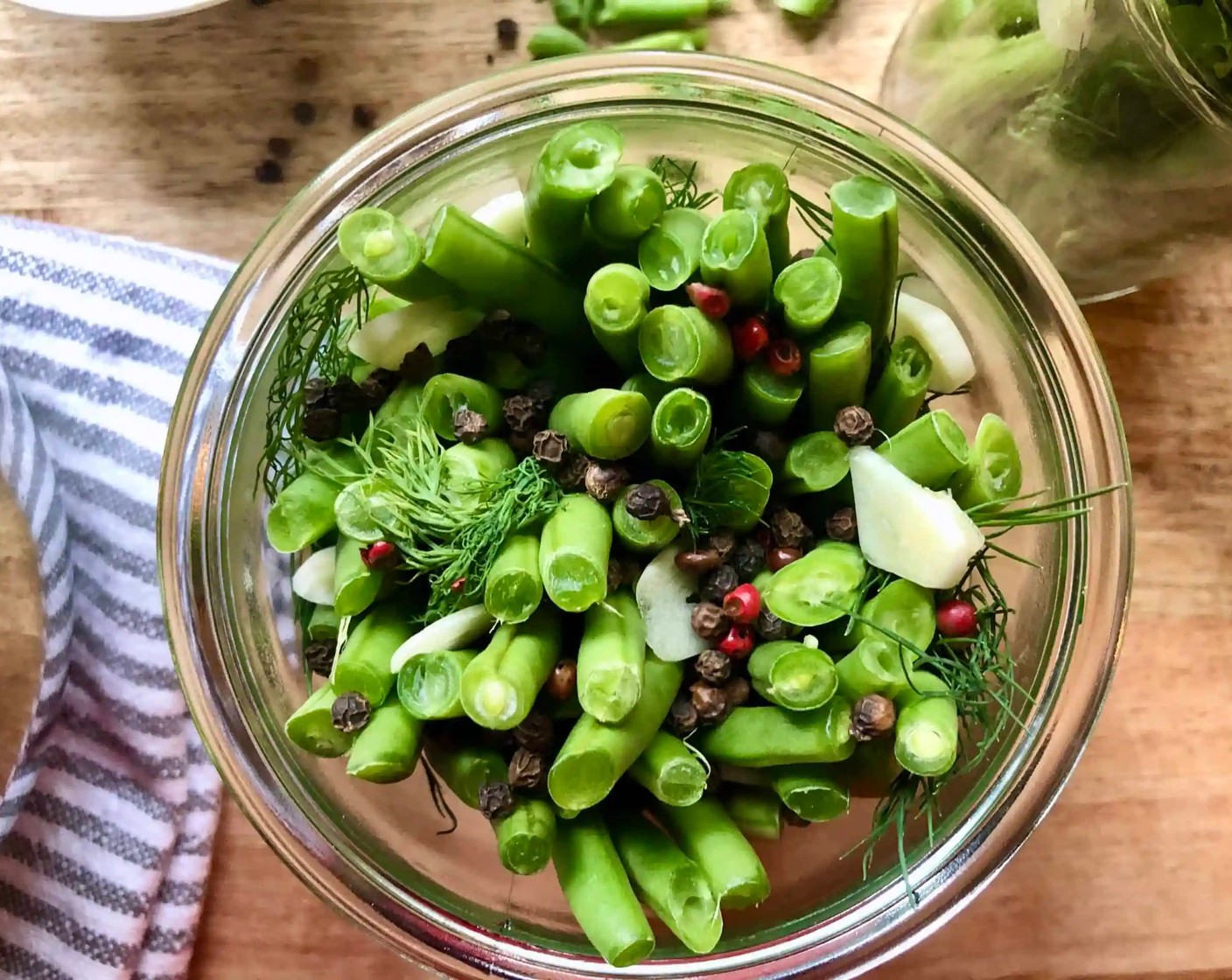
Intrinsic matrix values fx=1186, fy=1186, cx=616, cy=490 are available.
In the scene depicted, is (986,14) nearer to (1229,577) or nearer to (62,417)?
(1229,577)

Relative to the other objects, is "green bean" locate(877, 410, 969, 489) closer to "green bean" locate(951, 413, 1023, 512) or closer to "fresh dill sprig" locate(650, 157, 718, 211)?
"green bean" locate(951, 413, 1023, 512)

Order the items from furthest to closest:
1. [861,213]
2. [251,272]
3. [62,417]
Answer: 1. [62,417]
2. [251,272]
3. [861,213]

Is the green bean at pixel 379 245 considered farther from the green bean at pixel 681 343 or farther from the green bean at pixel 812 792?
the green bean at pixel 812 792

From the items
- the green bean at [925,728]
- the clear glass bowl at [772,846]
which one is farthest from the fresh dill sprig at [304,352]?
the green bean at [925,728]

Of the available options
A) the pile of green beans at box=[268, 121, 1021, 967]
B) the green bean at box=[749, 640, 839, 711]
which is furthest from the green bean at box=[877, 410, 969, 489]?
the green bean at box=[749, 640, 839, 711]

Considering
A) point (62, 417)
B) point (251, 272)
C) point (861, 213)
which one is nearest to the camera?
point (861, 213)

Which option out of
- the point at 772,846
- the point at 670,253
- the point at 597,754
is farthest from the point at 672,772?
the point at 670,253

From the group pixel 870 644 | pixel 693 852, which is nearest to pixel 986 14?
pixel 870 644
